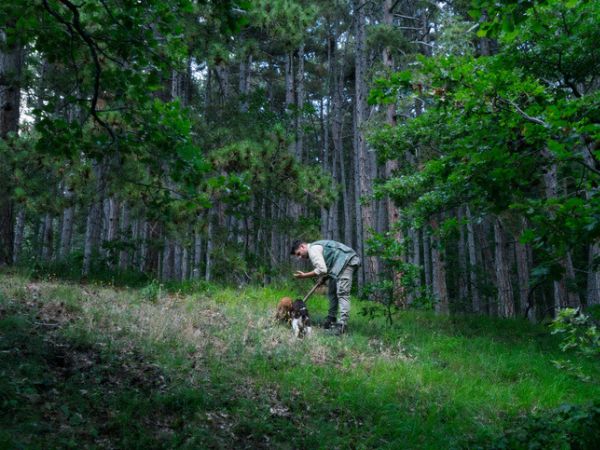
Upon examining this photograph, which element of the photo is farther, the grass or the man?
the man

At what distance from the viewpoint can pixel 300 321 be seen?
7.63 meters

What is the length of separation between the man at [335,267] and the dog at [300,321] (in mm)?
611

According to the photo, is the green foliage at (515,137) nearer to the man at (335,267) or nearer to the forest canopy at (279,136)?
the forest canopy at (279,136)

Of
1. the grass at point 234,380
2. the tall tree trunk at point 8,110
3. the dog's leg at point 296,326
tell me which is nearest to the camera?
the grass at point 234,380

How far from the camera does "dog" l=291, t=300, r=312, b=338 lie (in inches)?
295

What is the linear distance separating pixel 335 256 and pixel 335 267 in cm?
22

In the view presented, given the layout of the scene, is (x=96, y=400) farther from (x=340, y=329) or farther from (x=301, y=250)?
(x=301, y=250)

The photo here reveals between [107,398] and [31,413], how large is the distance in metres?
0.68

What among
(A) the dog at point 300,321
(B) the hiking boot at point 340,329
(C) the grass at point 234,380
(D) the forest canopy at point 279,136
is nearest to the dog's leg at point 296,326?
(A) the dog at point 300,321

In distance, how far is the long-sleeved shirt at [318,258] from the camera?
816 cm

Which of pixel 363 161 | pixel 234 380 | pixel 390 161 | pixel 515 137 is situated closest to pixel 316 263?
pixel 234 380

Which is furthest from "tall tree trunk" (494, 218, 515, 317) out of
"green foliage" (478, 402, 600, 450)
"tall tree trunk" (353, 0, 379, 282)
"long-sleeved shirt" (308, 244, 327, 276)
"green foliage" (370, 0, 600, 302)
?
"green foliage" (478, 402, 600, 450)

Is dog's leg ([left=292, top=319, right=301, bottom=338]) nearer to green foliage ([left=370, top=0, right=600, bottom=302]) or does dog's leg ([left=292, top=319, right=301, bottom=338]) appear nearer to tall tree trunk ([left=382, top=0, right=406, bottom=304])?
green foliage ([left=370, top=0, right=600, bottom=302])

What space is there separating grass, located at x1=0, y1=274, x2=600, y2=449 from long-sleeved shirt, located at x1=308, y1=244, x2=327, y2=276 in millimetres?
1094
